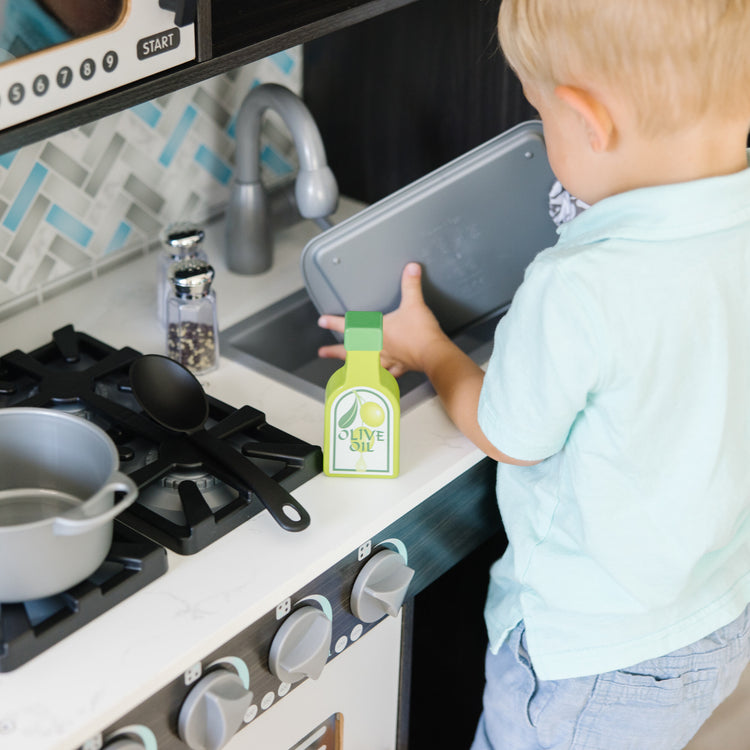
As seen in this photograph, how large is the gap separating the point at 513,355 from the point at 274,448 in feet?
0.97

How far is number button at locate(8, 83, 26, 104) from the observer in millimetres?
939

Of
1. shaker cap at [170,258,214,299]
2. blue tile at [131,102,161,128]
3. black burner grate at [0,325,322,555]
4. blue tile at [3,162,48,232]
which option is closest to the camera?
black burner grate at [0,325,322,555]

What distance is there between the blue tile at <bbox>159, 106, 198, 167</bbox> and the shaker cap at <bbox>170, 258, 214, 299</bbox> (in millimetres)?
344

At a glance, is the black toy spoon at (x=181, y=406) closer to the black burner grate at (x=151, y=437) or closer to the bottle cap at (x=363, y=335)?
the black burner grate at (x=151, y=437)

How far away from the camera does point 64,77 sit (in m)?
0.98

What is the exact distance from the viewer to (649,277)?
97 cm

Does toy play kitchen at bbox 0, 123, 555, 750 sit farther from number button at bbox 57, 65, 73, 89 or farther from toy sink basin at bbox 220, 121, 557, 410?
number button at bbox 57, 65, 73, 89

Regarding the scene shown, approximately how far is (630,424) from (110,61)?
0.60 meters

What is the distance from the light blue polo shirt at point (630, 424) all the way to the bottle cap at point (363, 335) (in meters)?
0.13

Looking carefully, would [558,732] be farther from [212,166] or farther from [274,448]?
[212,166]

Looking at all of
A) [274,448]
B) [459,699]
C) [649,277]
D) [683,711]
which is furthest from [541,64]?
[459,699]

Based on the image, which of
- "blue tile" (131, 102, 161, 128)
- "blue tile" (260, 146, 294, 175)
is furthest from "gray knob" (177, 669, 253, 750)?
"blue tile" (260, 146, 294, 175)

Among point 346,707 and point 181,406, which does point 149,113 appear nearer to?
point 181,406

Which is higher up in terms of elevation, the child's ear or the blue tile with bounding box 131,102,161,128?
the child's ear
